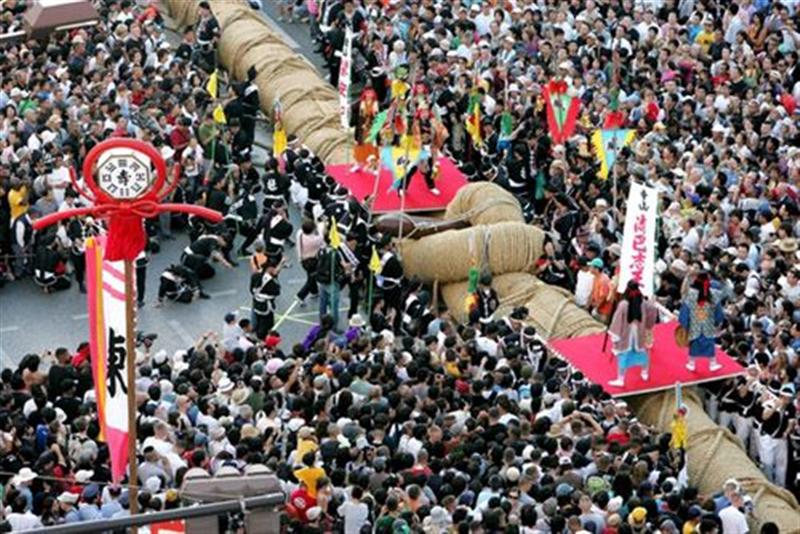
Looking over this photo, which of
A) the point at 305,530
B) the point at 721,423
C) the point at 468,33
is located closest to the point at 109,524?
the point at 305,530

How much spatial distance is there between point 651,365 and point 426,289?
3711mm

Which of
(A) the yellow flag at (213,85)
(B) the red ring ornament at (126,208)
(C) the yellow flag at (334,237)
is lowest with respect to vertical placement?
(C) the yellow flag at (334,237)

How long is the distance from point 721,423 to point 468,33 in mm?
10972

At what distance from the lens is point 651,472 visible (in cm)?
2170

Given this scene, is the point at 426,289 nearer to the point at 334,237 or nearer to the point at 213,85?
the point at 334,237

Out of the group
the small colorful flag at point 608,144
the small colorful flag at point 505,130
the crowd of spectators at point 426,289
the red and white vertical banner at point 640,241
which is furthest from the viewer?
the small colorful flag at point 505,130

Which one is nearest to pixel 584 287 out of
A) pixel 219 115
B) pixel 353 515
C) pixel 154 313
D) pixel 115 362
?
pixel 154 313

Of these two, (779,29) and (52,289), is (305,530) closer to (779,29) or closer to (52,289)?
(52,289)

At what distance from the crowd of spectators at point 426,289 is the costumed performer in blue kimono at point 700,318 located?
367mm

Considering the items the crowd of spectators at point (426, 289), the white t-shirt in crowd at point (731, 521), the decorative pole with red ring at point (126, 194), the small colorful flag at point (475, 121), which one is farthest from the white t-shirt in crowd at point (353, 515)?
the small colorful flag at point (475, 121)

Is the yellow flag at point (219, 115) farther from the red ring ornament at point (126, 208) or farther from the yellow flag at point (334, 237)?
the red ring ornament at point (126, 208)

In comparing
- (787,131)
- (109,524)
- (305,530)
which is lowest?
(305,530)

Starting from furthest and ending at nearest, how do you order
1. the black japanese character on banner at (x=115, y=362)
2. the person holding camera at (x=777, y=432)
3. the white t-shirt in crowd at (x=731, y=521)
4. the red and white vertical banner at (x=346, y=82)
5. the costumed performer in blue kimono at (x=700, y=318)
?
1. the red and white vertical banner at (x=346, y=82)
2. the costumed performer in blue kimono at (x=700, y=318)
3. the person holding camera at (x=777, y=432)
4. the white t-shirt in crowd at (x=731, y=521)
5. the black japanese character on banner at (x=115, y=362)

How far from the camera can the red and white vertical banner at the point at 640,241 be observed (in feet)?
A: 78.6
